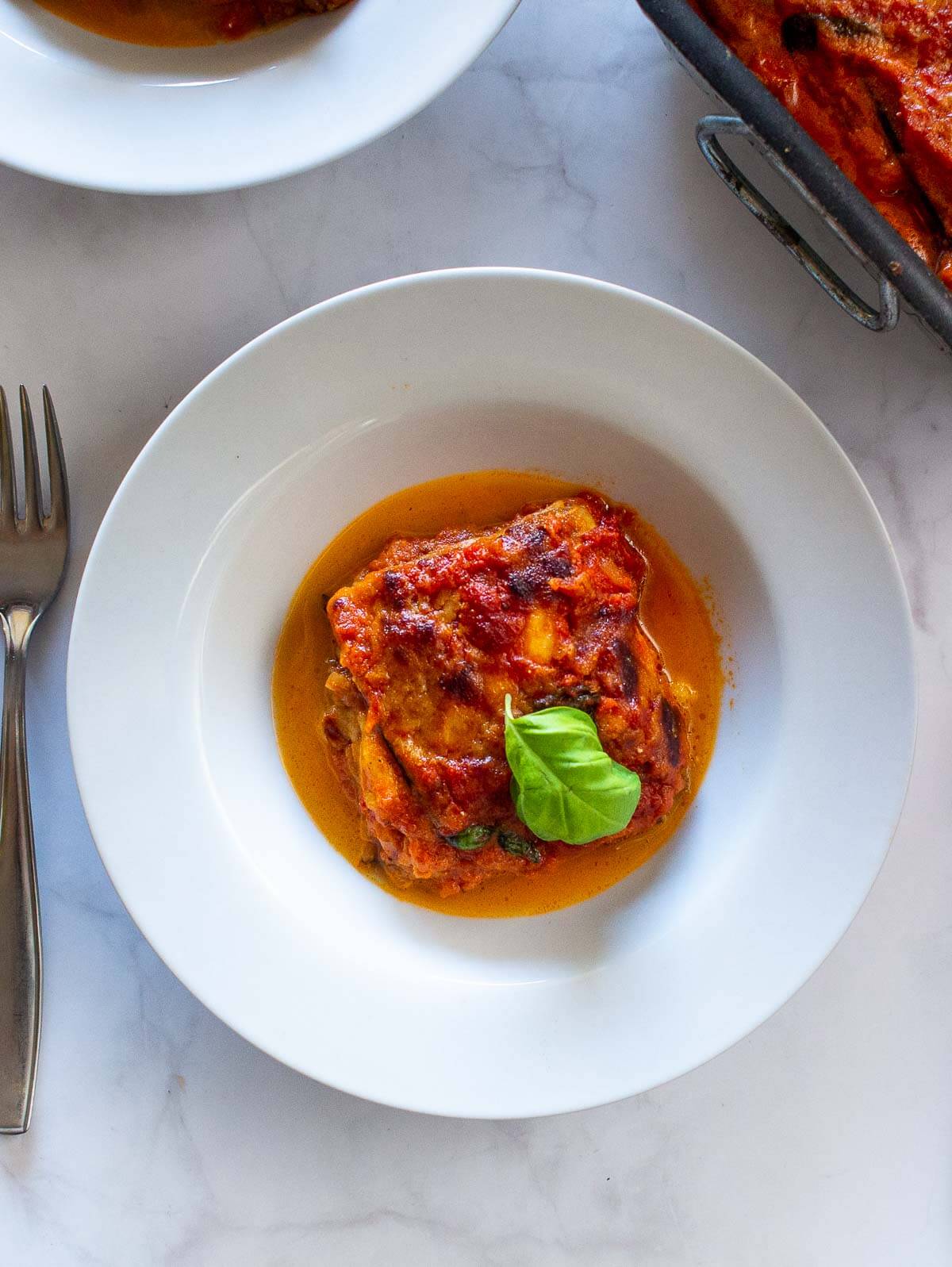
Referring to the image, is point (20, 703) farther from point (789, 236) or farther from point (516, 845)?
point (789, 236)

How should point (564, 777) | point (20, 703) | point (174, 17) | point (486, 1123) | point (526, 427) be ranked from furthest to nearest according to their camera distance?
point (486, 1123), point (20, 703), point (526, 427), point (174, 17), point (564, 777)

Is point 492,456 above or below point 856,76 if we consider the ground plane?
below

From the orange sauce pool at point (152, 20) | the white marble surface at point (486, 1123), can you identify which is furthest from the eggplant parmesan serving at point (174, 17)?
the white marble surface at point (486, 1123)

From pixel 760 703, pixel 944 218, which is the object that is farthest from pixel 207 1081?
pixel 944 218

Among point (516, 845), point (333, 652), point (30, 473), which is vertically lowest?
point (516, 845)

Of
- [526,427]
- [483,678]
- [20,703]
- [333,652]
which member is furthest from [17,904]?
[526,427]

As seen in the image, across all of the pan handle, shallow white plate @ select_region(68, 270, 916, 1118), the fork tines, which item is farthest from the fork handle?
the pan handle

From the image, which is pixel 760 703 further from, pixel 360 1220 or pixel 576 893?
pixel 360 1220

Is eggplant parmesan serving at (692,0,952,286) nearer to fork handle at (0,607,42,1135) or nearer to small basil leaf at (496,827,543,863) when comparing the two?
small basil leaf at (496,827,543,863)
